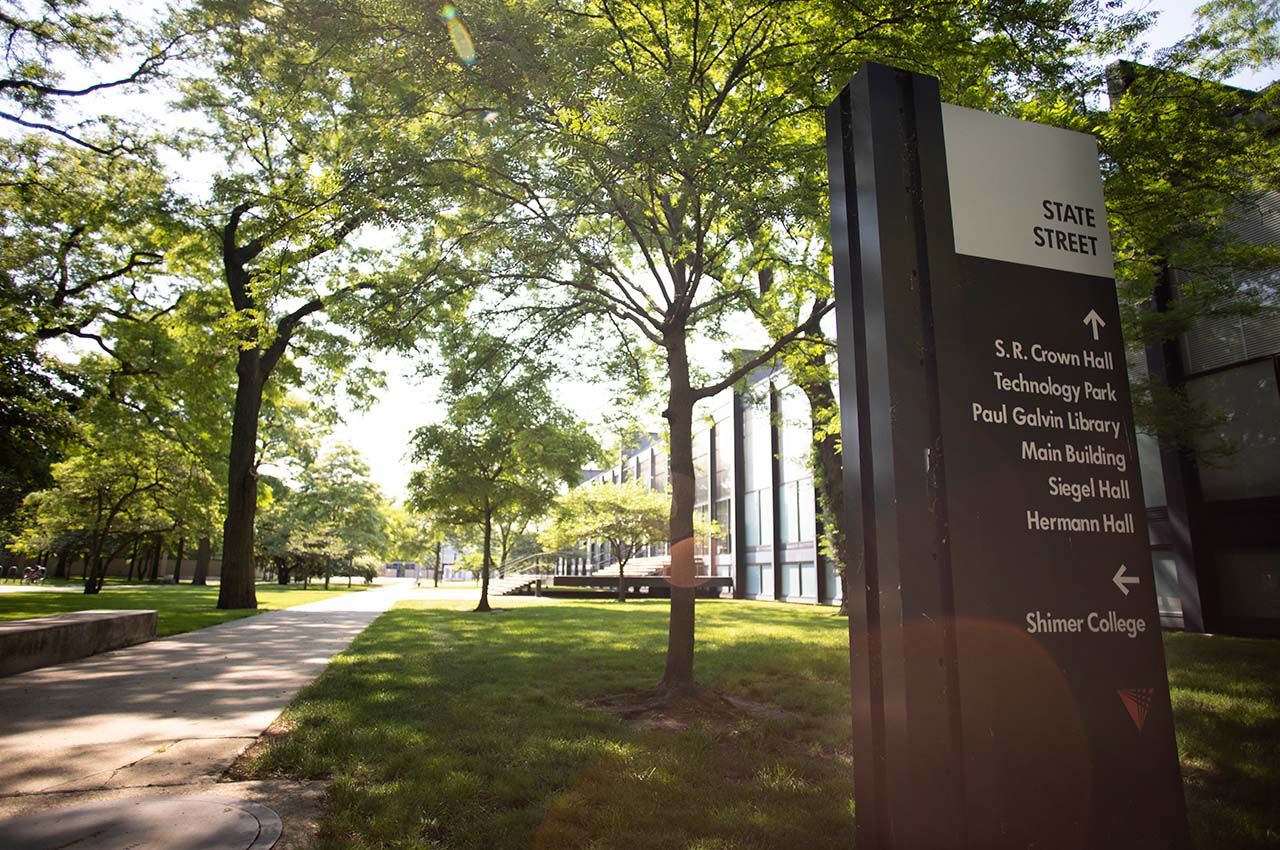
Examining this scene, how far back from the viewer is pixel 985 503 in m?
2.35

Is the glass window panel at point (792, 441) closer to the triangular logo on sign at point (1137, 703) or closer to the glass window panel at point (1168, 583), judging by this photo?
the glass window panel at point (1168, 583)

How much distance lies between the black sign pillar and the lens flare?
4.78 metres

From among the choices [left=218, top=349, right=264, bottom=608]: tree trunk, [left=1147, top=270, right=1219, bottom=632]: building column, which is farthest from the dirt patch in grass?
[left=218, top=349, right=264, bottom=608]: tree trunk

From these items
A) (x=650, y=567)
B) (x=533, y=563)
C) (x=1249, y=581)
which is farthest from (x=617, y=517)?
(x=1249, y=581)

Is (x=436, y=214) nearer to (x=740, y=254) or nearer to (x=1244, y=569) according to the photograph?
(x=740, y=254)

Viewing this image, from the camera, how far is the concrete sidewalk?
4.89 m

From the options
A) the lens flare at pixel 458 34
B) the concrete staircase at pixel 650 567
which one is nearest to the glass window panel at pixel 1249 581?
the lens flare at pixel 458 34

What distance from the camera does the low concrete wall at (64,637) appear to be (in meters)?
8.77

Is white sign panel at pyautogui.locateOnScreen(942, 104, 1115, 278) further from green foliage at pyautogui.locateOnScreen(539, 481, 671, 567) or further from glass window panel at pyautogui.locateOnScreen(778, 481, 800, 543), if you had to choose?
green foliage at pyautogui.locateOnScreen(539, 481, 671, 567)

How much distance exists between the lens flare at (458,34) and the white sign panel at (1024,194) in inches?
199

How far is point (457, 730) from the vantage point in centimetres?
604

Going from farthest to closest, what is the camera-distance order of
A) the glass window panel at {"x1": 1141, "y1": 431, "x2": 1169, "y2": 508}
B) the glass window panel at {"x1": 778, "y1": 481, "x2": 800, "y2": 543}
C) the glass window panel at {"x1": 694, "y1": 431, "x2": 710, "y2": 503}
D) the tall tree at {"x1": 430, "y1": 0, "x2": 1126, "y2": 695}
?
the glass window panel at {"x1": 694, "y1": 431, "x2": 710, "y2": 503}
the glass window panel at {"x1": 778, "y1": 481, "x2": 800, "y2": 543}
the glass window panel at {"x1": 1141, "y1": 431, "x2": 1169, "y2": 508}
the tall tree at {"x1": 430, "y1": 0, "x2": 1126, "y2": 695}

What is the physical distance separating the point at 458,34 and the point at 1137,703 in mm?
6808

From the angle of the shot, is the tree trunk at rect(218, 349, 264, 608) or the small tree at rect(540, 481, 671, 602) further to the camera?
the small tree at rect(540, 481, 671, 602)
